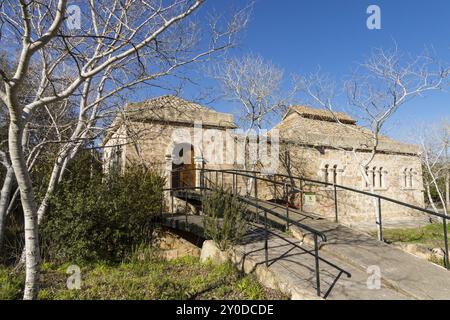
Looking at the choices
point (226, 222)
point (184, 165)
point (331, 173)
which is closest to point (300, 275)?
point (226, 222)

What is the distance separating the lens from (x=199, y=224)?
22.8ft

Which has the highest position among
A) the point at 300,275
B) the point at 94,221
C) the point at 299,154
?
the point at 299,154

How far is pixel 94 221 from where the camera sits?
6.43 m

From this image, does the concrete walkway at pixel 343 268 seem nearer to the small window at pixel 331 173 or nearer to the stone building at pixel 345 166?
the stone building at pixel 345 166

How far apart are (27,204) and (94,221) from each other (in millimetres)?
3018

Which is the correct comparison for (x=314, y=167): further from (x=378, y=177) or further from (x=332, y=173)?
(x=378, y=177)

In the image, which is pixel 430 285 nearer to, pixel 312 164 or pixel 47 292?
pixel 47 292

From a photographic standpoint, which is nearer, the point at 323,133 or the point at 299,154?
the point at 299,154

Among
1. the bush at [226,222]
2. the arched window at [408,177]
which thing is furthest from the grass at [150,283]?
the arched window at [408,177]

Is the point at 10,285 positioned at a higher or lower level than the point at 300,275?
lower

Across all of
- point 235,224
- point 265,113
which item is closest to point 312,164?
point 265,113

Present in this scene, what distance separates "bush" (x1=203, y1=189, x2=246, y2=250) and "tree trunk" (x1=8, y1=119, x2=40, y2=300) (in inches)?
110

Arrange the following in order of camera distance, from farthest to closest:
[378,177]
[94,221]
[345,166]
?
[378,177], [345,166], [94,221]

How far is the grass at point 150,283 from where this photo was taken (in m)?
4.25
